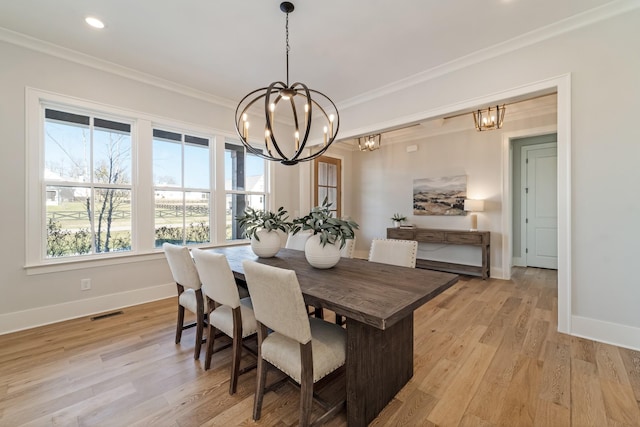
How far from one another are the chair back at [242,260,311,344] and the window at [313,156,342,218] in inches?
167

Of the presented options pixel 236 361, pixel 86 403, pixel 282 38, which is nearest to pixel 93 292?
pixel 86 403

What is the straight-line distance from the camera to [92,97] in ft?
10.1

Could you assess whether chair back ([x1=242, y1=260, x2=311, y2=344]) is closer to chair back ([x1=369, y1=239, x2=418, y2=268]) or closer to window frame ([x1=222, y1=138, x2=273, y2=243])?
chair back ([x1=369, y1=239, x2=418, y2=268])

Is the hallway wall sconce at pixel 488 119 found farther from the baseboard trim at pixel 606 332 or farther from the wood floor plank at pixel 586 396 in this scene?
the wood floor plank at pixel 586 396

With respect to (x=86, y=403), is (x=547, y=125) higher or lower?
higher

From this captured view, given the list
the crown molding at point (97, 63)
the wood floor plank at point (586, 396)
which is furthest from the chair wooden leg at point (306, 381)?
the crown molding at point (97, 63)

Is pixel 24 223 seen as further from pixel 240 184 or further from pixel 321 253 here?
pixel 321 253

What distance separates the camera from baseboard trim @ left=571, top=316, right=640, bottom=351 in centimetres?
228

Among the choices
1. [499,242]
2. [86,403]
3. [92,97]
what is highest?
[92,97]

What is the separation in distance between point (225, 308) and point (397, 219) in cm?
433

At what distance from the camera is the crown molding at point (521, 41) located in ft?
7.54

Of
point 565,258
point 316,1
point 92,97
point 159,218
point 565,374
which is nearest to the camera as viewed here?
point 565,374

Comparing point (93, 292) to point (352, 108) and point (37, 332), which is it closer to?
point (37, 332)

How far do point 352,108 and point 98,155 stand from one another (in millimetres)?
3422
